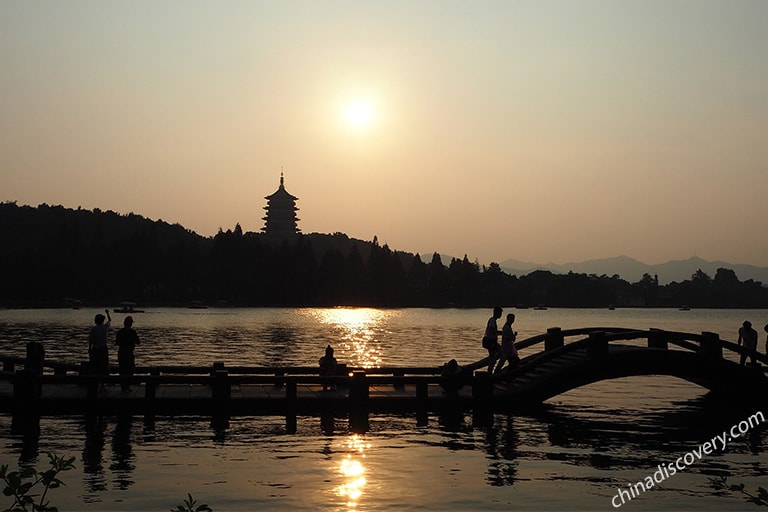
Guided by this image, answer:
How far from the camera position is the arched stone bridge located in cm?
2583

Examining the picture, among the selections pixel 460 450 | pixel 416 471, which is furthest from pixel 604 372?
pixel 416 471

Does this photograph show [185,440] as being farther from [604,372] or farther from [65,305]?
[65,305]

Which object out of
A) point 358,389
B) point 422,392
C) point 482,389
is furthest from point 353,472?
point 482,389

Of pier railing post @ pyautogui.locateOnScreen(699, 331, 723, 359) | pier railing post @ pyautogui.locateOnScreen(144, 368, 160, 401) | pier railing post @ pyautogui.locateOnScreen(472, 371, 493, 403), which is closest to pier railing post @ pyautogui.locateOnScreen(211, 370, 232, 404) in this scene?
pier railing post @ pyautogui.locateOnScreen(144, 368, 160, 401)

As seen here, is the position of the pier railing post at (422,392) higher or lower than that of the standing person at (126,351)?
lower

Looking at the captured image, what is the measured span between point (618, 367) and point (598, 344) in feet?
2.89

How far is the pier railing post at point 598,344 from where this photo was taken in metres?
26.2

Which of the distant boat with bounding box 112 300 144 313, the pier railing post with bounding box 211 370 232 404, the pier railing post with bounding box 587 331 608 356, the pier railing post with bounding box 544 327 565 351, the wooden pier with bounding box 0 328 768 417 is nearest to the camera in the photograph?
the wooden pier with bounding box 0 328 768 417

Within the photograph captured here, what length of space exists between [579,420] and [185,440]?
11495 mm

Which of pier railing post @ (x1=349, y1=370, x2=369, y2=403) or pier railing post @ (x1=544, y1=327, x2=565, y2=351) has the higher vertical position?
pier railing post @ (x1=544, y1=327, x2=565, y2=351)

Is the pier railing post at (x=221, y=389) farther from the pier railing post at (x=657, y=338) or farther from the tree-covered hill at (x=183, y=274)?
the tree-covered hill at (x=183, y=274)

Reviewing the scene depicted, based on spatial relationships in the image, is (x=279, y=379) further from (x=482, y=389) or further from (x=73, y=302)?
(x=73, y=302)

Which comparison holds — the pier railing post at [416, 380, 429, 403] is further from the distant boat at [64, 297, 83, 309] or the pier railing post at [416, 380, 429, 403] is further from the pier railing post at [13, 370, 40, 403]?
the distant boat at [64, 297, 83, 309]

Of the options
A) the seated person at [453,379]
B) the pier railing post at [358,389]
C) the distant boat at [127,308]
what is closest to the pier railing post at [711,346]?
the seated person at [453,379]
